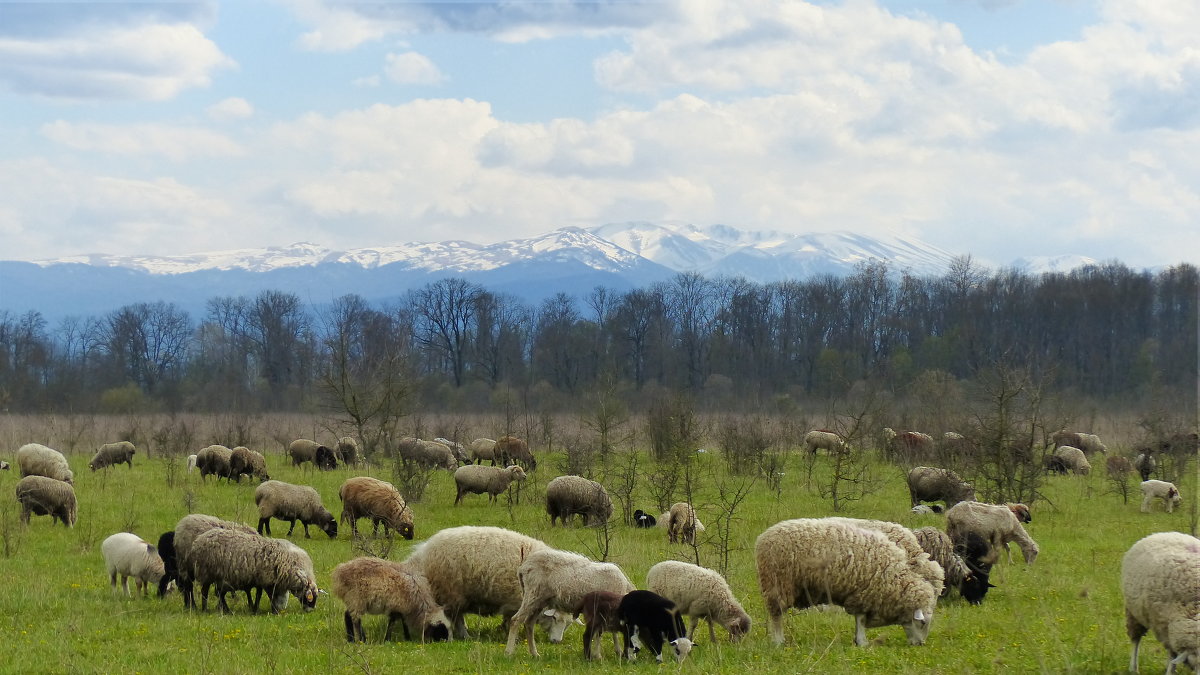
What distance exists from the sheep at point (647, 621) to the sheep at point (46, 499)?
1537 centimetres

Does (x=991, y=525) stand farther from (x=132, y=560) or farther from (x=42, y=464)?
(x=42, y=464)

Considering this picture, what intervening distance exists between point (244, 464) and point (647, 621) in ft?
68.1

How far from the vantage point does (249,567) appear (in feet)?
43.8

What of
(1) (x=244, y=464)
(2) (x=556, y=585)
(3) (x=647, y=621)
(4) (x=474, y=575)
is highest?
(2) (x=556, y=585)

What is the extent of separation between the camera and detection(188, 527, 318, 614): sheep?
43.4ft

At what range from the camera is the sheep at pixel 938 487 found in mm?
25141

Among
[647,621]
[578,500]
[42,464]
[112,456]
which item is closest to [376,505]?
[578,500]

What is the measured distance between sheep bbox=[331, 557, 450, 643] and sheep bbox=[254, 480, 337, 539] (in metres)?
9.37

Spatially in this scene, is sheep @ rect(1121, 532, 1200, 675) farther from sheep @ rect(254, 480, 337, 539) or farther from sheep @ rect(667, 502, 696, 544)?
sheep @ rect(254, 480, 337, 539)

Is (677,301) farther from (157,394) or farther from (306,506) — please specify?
(306,506)

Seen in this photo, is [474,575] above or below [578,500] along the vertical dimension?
above

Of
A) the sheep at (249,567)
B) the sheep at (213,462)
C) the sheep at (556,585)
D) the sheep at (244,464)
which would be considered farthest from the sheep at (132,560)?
the sheep at (213,462)

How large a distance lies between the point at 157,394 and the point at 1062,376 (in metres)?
73.4

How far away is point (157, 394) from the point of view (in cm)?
8531
